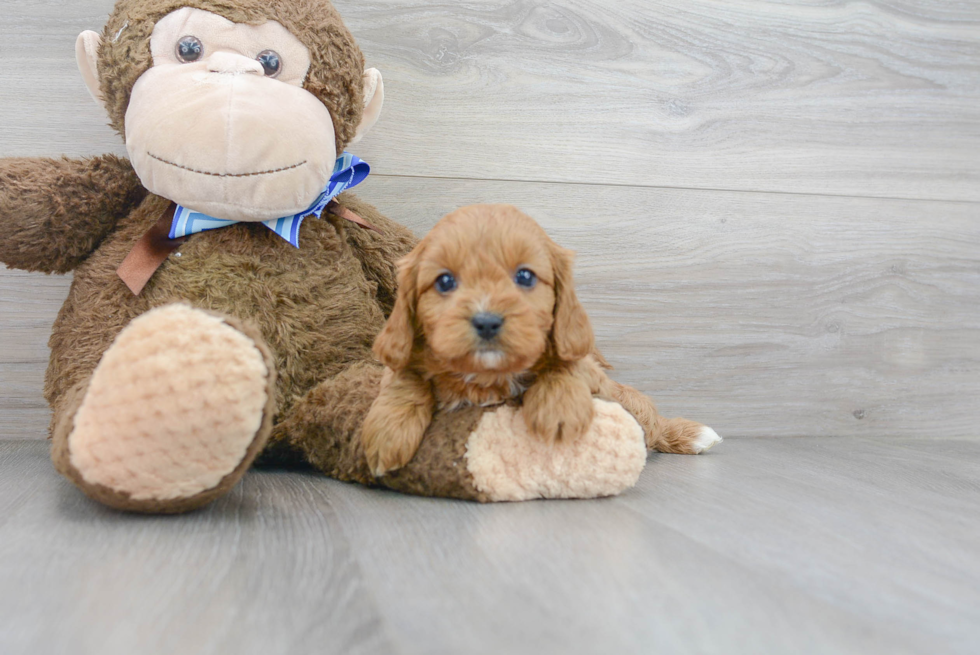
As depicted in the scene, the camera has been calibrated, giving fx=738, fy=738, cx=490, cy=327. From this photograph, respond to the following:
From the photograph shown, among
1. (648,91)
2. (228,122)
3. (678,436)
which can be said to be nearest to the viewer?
(228,122)

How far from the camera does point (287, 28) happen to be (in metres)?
1.13

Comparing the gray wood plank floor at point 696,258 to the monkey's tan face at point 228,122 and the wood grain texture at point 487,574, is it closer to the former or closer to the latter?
the wood grain texture at point 487,574

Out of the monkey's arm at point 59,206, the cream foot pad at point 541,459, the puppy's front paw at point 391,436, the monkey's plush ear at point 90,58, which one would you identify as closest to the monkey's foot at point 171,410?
the puppy's front paw at point 391,436

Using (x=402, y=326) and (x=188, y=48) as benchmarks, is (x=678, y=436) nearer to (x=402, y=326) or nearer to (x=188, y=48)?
(x=402, y=326)

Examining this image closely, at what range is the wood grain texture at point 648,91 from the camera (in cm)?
139

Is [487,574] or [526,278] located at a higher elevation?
[526,278]

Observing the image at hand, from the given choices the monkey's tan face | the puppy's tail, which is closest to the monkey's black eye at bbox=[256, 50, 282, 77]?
the monkey's tan face

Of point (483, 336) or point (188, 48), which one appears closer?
point (483, 336)

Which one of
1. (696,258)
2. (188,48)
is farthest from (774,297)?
(188,48)

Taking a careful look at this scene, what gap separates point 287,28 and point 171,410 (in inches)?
25.7

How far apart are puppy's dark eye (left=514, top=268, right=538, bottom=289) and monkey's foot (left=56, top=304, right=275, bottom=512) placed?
31 cm

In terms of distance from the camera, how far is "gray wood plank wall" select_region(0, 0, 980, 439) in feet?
4.77

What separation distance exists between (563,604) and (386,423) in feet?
1.31

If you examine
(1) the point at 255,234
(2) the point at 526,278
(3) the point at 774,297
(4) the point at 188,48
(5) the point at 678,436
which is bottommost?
(5) the point at 678,436
